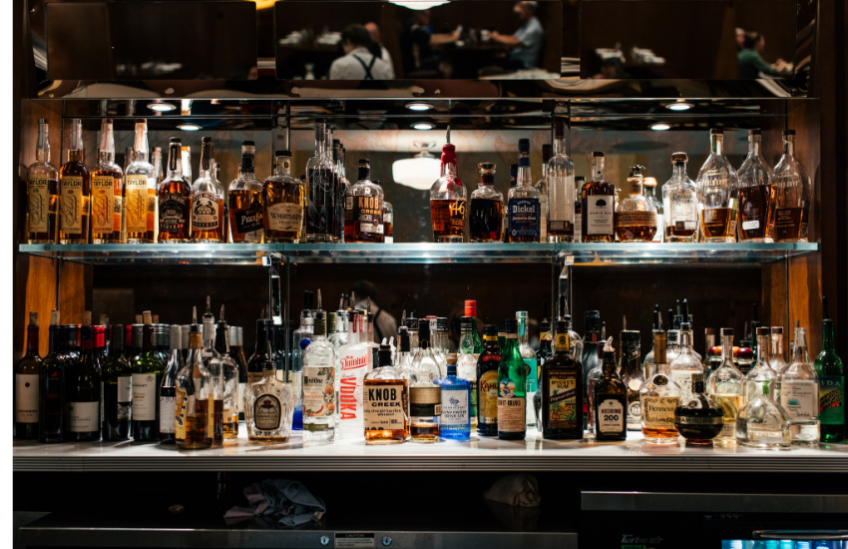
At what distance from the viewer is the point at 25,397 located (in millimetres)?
1968

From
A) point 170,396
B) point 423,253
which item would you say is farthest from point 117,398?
point 423,253

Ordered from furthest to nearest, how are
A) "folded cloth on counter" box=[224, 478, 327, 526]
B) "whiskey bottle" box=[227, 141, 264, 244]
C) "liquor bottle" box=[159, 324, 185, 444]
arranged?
"whiskey bottle" box=[227, 141, 264, 244], "liquor bottle" box=[159, 324, 185, 444], "folded cloth on counter" box=[224, 478, 327, 526]

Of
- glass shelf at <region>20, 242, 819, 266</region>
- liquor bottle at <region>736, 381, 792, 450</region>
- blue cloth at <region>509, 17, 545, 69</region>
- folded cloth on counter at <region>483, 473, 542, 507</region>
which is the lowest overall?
folded cloth on counter at <region>483, 473, 542, 507</region>

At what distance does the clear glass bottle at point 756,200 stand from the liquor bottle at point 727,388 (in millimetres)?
334

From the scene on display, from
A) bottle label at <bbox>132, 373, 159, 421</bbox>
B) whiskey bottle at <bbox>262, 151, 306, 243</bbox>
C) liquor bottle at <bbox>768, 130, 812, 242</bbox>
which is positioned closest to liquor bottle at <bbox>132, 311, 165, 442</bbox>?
bottle label at <bbox>132, 373, 159, 421</bbox>

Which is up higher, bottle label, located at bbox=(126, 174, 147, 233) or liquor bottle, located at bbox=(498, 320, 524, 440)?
bottle label, located at bbox=(126, 174, 147, 233)

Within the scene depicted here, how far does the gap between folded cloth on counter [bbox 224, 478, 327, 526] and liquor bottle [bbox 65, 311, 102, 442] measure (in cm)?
52

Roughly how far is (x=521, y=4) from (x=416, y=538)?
1.64 meters

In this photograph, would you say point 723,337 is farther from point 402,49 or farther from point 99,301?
point 99,301

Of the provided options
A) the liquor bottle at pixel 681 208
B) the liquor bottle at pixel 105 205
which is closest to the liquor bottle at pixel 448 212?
the liquor bottle at pixel 681 208

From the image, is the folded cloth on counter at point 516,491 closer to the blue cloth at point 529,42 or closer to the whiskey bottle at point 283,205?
the whiskey bottle at point 283,205

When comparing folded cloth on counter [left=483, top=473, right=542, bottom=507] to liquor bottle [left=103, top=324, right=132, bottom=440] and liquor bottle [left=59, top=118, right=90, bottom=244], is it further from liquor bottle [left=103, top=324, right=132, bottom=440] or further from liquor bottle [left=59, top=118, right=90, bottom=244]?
liquor bottle [left=59, top=118, right=90, bottom=244]

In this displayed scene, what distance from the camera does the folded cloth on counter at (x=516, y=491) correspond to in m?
1.94

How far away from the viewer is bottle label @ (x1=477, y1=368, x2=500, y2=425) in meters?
1.98
